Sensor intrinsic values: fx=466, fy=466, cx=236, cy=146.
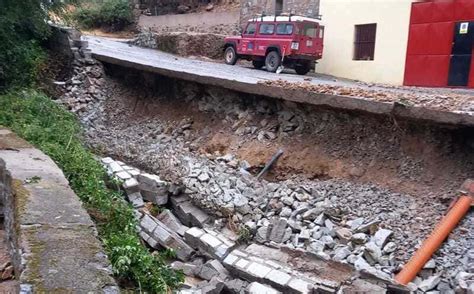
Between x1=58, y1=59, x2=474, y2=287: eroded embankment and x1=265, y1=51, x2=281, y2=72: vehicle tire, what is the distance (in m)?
4.80

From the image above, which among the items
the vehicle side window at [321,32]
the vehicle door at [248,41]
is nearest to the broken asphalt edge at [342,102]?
the vehicle door at [248,41]

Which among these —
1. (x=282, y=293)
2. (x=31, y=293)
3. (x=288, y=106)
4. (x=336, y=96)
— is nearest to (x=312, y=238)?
(x=282, y=293)

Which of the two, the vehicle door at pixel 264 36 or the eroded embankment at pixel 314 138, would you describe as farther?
the vehicle door at pixel 264 36

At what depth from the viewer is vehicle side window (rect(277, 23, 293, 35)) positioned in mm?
14277

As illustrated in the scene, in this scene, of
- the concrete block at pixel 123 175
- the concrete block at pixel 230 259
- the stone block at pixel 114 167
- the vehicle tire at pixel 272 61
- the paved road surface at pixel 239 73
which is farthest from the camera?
the vehicle tire at pixel 272 61

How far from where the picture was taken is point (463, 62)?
12.1 metres

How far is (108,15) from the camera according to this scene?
80.3 feet

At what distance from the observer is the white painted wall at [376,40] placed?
1367 centimetres

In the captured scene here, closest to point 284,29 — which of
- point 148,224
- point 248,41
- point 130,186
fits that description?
point 248,41

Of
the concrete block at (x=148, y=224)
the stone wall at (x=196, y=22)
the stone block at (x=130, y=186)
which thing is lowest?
the concrete block at (x=148, y=224)

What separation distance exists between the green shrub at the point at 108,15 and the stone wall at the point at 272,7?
7.94m

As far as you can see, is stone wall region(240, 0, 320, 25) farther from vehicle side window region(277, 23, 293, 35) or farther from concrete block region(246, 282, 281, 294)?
concrete block region(246, 282, 281, 294)

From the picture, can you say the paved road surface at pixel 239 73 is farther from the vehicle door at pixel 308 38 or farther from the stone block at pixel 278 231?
the stone block at pixel 278 231

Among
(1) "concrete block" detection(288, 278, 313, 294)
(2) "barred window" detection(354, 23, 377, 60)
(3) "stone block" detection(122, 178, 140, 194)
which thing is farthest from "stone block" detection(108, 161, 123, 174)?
(2) "barred window" detection(354, 23, 377, 60)
